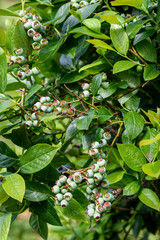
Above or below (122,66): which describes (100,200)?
below

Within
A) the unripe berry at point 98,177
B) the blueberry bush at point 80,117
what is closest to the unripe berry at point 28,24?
the blueberry bush at point 80,117

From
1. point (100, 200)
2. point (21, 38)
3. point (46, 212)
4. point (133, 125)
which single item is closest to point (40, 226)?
point (46, 212)

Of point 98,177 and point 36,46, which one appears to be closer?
point 98,177

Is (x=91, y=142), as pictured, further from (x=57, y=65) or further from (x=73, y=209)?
(x=57, y=65)

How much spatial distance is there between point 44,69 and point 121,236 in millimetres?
654

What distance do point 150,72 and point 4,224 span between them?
0.38m

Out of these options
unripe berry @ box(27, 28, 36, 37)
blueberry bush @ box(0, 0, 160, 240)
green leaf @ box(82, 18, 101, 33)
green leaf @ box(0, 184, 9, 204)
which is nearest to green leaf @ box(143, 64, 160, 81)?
blueberry bush @ box(0, 0, 160, 240)

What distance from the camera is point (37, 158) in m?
0.51

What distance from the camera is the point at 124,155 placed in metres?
0.51

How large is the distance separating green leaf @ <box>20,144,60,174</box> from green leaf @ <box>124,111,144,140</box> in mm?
128

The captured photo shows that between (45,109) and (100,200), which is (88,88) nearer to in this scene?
(45,109)

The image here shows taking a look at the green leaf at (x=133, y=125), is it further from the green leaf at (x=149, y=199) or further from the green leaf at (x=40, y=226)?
the green leaf at (x=40, y=226)

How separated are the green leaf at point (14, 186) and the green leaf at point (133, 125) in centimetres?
20

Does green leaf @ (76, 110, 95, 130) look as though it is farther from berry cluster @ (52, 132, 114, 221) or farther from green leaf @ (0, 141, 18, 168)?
green leaf @ (0, 141, 18, 168)
